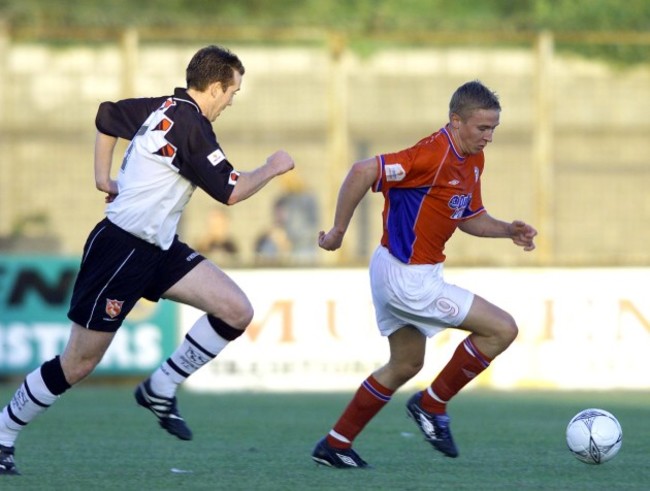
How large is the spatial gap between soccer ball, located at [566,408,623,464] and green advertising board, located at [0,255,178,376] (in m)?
6.29

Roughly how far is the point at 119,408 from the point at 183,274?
4.08m

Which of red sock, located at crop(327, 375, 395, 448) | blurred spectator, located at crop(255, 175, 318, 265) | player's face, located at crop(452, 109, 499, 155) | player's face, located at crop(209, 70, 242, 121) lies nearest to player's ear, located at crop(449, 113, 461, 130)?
player's face, located at crop(452, 109, 499, 155)

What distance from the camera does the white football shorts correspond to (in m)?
6.70

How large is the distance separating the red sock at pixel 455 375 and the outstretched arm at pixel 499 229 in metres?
0.61

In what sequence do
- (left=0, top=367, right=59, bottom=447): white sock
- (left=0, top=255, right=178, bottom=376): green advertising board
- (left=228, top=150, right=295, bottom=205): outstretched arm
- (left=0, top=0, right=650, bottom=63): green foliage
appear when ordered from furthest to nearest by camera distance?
(left=0, top=0, right=650, bottom=63): green foliage → (left=0, top=255, right=178, bottom=376): green advertising board → (left=0, top=367, right=59, bottom=447): white sock → (left=228, top=150, right=295, bottom=205): outstretched arm

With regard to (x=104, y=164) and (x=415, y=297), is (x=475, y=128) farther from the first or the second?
(x=104, y=164)

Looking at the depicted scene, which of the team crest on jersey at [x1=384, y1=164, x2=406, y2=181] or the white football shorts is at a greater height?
the team crest on jersey at [x1=384, y1=164, x2=406, y2=181]

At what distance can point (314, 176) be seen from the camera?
16.9 m

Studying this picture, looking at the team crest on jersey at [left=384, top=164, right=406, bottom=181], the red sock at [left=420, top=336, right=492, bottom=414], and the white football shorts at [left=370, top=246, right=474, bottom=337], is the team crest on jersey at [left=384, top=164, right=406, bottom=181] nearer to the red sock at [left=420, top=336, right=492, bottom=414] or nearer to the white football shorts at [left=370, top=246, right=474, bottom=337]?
the white football shorts at [left=370, top=246, right=474, bottom=337]

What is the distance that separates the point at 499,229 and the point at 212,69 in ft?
5.97

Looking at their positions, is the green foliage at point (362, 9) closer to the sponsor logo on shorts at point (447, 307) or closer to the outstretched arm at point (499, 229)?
the outstretched arm at point (499, 229)

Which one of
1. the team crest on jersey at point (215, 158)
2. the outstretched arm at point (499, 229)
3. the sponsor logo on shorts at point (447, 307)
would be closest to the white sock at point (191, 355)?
the team crest on jersey at point (215, 158)

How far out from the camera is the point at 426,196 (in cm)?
674

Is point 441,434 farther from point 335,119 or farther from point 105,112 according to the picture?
point 335,119
